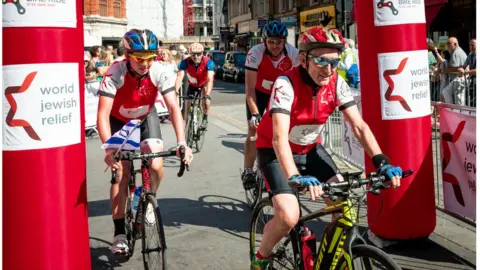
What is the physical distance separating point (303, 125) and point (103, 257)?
2.42 m

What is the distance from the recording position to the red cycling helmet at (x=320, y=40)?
356 cm

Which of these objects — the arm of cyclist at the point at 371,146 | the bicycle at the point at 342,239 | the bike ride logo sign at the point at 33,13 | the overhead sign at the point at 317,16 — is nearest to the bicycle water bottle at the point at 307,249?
the bicycle at the point at 342,239

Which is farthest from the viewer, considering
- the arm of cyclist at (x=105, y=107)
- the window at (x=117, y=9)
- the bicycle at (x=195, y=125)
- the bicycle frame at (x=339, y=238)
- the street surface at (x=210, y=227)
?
the window at (x=117, y=9)

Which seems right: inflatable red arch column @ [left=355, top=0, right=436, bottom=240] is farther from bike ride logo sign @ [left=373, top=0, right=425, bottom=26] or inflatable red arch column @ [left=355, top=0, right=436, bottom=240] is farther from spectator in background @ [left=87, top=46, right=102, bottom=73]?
spectator in background @ [left=87, top=46, right=102, bottom=73]

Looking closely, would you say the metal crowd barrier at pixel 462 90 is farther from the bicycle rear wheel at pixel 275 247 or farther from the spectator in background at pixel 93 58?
the spectator in background at pixel 93 58

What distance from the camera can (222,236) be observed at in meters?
5.77

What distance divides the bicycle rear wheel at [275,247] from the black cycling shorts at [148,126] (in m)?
1.29

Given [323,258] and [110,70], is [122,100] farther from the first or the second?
[323,258]

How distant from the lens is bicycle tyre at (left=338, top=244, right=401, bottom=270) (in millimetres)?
2840

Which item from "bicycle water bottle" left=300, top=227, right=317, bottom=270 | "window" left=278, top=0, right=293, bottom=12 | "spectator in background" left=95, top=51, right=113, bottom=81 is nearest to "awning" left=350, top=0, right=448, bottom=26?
"spectator in background" left=95, top=51, right=113, bottom=81

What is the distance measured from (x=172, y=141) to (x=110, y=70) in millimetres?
7276

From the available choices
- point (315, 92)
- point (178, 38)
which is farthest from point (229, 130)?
point (178, 38)

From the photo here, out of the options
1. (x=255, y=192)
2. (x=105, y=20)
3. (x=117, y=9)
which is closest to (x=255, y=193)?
(x=255, y=192)

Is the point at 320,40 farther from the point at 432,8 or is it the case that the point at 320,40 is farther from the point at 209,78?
the point at 432,8
